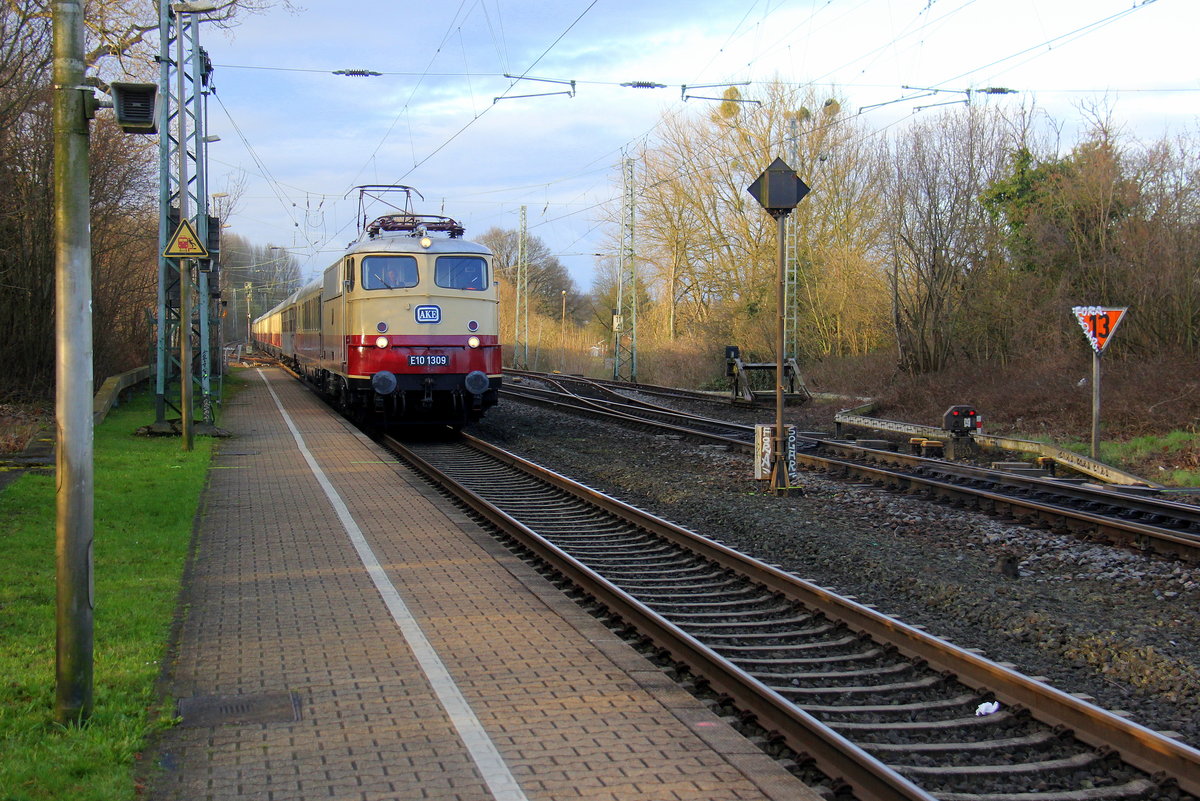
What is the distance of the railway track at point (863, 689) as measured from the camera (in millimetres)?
4297

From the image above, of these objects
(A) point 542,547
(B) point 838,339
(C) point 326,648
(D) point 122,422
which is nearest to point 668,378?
(B) point 838,339

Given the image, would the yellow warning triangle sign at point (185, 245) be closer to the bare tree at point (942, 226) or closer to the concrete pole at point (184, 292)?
the concrete pole at point (184, 292)

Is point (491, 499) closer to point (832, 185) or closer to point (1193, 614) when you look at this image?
point (1193, 614)

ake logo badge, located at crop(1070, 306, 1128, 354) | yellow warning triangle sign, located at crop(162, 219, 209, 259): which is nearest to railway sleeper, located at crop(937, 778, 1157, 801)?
ake logo badge, located at crop(1070, 306, 1128, 354)

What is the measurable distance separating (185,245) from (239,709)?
1074 centimetres

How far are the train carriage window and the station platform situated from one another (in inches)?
341

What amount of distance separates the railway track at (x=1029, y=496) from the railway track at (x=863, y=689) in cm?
372

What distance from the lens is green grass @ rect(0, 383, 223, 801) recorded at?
4266 millimetres

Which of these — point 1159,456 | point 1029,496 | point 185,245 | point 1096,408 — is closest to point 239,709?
point 1029,496

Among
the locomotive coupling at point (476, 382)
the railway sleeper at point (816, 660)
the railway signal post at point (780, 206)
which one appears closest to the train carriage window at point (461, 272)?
the locomotive coupling at point (476, 382)

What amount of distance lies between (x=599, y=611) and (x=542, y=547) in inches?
68.0

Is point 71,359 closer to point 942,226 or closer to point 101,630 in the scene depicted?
point 101,630

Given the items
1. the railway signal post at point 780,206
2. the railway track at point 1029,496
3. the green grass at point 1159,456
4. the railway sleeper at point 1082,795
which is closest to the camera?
the railway sleeper at point 1082,795

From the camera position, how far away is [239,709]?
5086 mm
